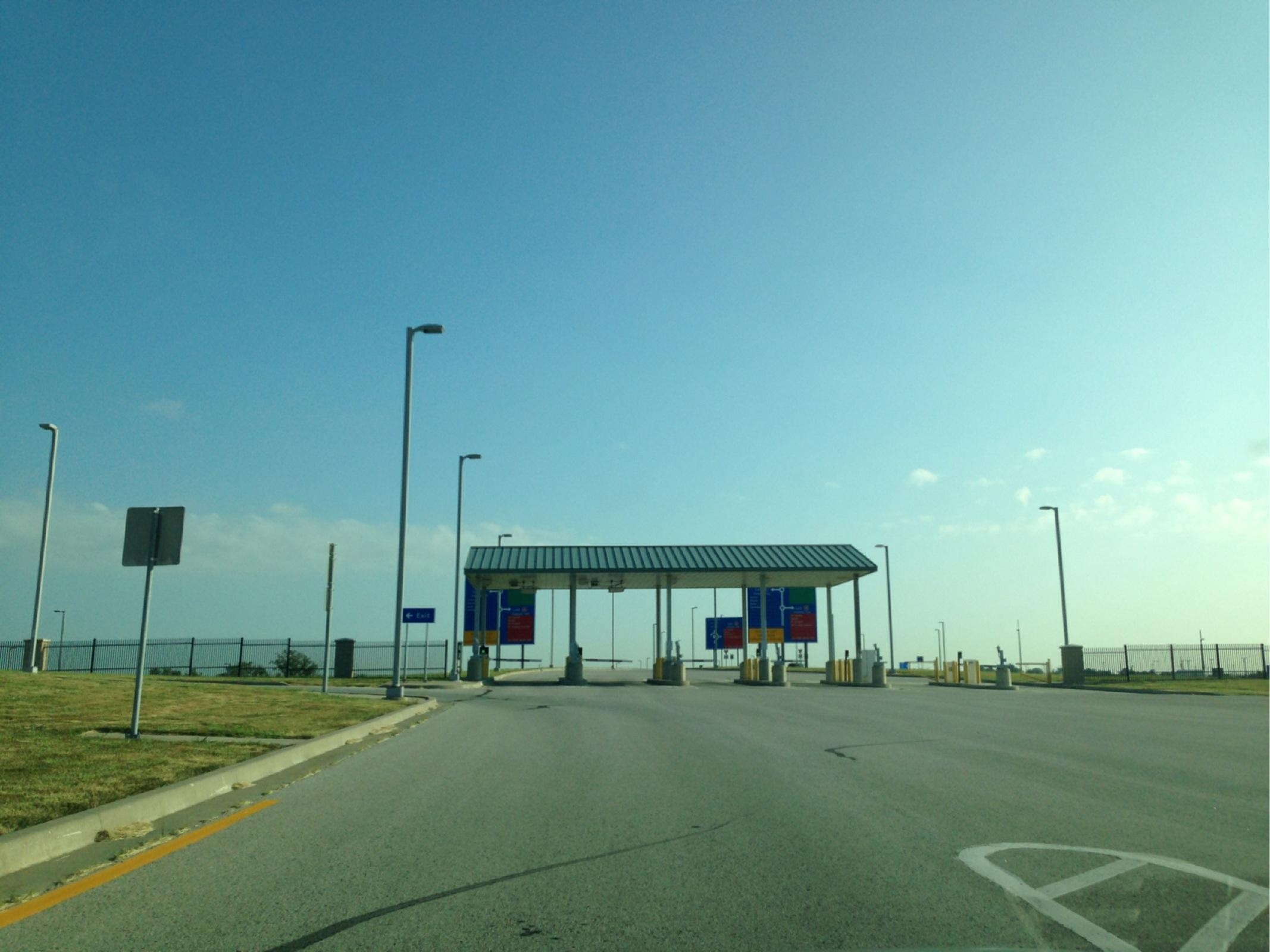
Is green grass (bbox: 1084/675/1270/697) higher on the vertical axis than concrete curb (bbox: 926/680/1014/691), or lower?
higher

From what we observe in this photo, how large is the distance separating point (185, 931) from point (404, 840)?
2394 mm

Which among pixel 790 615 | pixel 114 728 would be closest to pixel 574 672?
pixel 790 615

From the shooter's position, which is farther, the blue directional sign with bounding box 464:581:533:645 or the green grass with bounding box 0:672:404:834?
the blue directional sign with bounding box 464:581:533:645

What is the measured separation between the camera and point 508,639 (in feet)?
211

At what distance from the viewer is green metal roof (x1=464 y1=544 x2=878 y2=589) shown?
4431 cm

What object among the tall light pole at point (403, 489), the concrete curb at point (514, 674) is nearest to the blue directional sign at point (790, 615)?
the concrete curb at point (514, 674)

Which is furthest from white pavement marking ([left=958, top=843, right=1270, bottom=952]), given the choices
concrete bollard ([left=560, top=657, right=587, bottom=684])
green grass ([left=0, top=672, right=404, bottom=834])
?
concrete bollard ([left=560, top=657, right=587, bottom=684])

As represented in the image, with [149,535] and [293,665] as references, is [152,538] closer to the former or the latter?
[149,535]

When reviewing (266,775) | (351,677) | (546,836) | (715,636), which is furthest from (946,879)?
(715,636)

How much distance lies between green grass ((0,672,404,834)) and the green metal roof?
18.3 meters

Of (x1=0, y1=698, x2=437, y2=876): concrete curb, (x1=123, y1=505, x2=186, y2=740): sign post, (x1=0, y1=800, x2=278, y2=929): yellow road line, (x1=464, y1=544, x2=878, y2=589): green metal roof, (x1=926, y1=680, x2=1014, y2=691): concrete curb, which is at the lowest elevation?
(x1=0, y1=800, x2=278, y2=929): yellow road line

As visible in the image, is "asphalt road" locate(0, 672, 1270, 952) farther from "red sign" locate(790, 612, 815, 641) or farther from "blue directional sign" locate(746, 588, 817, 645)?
"red sign" locate(790, 612, 815, 641)

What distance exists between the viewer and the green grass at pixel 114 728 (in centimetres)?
902

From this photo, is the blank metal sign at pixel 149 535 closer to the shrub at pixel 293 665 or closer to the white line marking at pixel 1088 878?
the white line marking at pixel 1088 878
